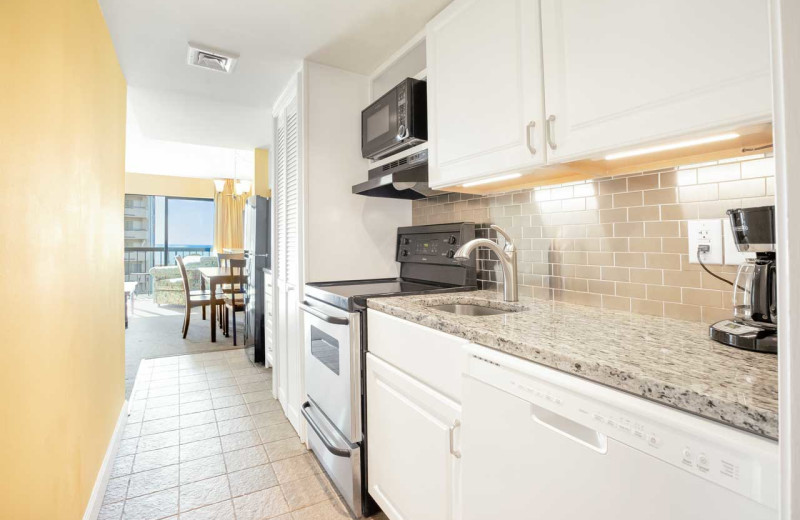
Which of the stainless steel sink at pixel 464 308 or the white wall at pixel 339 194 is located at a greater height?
the white wall at pixel 339 194

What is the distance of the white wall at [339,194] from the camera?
2189 mm

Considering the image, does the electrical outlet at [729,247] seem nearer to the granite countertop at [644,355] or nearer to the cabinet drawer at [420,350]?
the granite countertop at [644,355]

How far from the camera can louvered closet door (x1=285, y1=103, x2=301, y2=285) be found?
227 centimetres

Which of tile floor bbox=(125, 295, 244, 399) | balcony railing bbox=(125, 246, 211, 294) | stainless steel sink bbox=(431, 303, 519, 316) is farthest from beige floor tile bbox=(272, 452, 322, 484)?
balcony railing bbox=(125, 246, 211, 294)

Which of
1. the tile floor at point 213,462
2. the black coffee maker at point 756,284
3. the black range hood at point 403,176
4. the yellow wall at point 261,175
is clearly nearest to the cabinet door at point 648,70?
the black coffee maker at point 756,284

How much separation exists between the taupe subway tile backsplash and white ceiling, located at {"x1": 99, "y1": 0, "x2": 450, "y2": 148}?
1.03m

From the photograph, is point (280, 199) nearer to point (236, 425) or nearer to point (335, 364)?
point (335, 364)

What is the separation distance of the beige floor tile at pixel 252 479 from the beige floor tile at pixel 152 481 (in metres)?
0.28

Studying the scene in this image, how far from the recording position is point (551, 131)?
1177 mm

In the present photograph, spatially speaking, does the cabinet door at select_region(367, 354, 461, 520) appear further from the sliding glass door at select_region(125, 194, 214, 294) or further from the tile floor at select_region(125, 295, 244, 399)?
the sliding glass door at select_region(125, 194, 214, 294)

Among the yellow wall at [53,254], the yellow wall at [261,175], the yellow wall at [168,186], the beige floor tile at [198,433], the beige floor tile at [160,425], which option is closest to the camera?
the yellow wall at [53,254]

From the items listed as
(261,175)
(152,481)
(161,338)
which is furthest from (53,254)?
(161,338)

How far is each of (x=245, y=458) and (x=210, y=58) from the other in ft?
7.29

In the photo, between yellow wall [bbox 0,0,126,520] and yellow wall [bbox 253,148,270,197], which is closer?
yellow wall [bbox 0,0,126,520]
